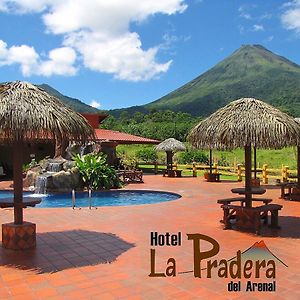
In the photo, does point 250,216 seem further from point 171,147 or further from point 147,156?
point 147,156

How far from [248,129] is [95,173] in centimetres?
982

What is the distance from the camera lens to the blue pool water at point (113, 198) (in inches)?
540

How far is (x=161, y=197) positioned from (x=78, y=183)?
352cm

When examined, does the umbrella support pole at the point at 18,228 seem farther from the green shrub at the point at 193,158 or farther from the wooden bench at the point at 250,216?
the green shrub at the point at 193,158

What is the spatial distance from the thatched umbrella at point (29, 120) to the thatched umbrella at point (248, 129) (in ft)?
8.29

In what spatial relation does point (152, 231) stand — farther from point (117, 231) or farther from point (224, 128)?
point (224, 128)

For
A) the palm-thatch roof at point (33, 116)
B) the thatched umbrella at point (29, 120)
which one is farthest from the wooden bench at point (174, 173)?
the palm-thatch roof at point (33, 116)

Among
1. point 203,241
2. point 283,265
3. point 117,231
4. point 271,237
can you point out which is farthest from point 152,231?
point 283,265

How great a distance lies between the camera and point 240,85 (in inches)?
4633

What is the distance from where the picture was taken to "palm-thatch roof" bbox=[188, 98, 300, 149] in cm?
746

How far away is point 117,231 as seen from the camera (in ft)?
25.4

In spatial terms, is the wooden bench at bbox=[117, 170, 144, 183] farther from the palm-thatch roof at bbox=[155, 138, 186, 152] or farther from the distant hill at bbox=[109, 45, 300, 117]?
the distant hill at bbox=[109, 45, 300, 117]

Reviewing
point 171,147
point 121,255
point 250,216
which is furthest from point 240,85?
point 121,255

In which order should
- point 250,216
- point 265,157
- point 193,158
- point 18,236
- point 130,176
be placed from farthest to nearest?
point 265,157 → point 193,158 → point 130,176 → point 250,216 → point 18,236
